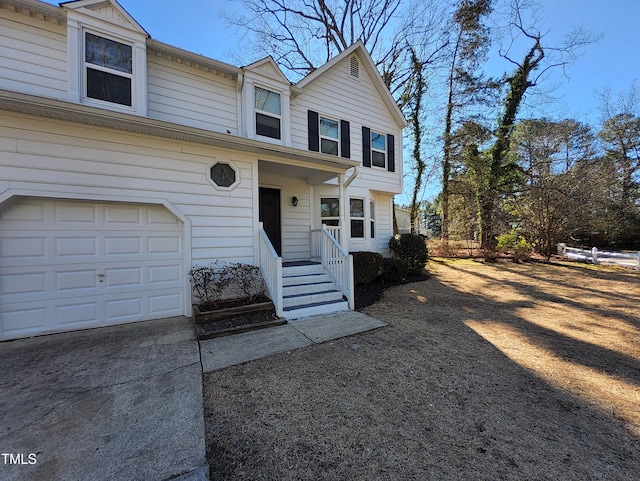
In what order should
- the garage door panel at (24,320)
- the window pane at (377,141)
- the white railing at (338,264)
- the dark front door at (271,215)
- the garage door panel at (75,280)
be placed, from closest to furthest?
the garage door panel at (24,320), the garage door panel at (75,280), the white railing at (338,264), the dark front door at (271,215), the window pane at (377,141)

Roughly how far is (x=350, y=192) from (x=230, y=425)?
7289 mm

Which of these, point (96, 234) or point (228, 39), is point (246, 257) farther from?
point (228, 39)

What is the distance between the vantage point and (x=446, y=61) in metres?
14.6

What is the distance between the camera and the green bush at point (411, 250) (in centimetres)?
945

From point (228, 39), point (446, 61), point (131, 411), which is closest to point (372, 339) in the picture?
point (131, 411)

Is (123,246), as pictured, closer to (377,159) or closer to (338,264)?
(338,264)

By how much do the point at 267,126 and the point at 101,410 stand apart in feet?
21.1

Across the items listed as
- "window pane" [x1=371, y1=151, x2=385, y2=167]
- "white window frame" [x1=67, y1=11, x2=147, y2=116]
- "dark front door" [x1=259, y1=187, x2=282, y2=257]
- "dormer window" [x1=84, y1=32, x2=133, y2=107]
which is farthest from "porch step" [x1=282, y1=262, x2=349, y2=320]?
"window pane" [x1=371, y1=151, x2=385, y2=167]

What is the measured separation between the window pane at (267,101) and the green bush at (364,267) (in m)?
4.73

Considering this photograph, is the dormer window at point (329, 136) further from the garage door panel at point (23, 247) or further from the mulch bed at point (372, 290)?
the garage door panel at point (23, 247)

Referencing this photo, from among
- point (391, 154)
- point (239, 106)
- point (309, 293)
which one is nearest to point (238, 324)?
point (309, 293)

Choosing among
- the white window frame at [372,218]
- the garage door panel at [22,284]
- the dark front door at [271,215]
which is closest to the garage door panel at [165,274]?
the garage door panel at [22,284]

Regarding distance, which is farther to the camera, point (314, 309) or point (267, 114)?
point (267, 114)

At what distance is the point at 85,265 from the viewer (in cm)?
439
